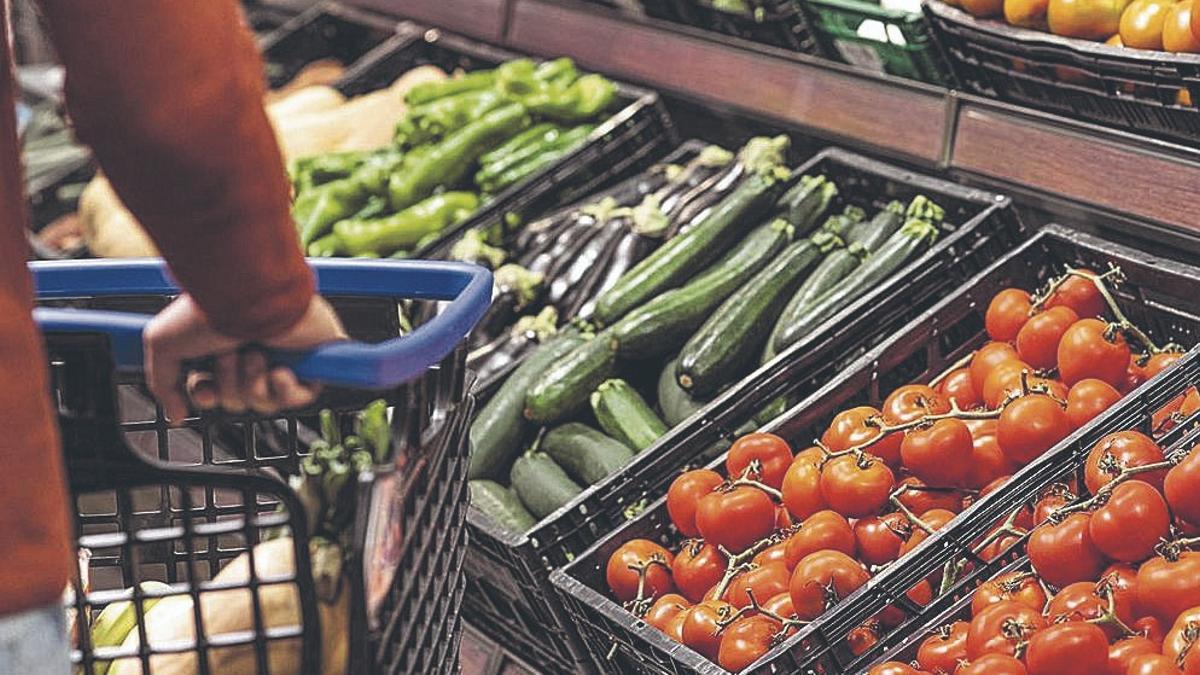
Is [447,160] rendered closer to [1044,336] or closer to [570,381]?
[570,381]

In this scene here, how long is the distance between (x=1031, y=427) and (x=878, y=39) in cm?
97

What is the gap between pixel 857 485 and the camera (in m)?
2.19

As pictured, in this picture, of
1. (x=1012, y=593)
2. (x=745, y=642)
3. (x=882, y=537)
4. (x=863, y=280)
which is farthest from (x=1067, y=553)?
(x=863, y=280)

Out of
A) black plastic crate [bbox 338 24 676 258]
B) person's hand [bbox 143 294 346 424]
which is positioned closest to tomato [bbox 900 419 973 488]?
person's hand [bbox 143 294 346 424]

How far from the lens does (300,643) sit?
1356mm

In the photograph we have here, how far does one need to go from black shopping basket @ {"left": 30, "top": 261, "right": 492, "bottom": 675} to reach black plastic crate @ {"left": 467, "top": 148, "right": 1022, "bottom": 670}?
78 cm

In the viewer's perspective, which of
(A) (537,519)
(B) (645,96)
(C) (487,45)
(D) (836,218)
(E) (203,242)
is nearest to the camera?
(E) (203,242)

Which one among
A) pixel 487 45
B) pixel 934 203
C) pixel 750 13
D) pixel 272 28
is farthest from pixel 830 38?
pixel 272 28

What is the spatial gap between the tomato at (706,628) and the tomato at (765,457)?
0.91ft

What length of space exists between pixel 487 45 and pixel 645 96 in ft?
2.70

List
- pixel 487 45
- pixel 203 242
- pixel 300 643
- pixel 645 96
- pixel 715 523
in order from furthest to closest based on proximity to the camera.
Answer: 1. pixel 487 45
2. pixel 645 96
3. pixel 715 523
4. pixel 300 643
5. pixel 203 242

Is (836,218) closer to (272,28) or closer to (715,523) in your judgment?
(715,523)

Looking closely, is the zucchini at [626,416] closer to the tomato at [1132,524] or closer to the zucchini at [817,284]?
the zucchini at [817,284]

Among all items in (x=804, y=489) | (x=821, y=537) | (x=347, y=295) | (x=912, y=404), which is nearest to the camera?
(x=347, y=295)
